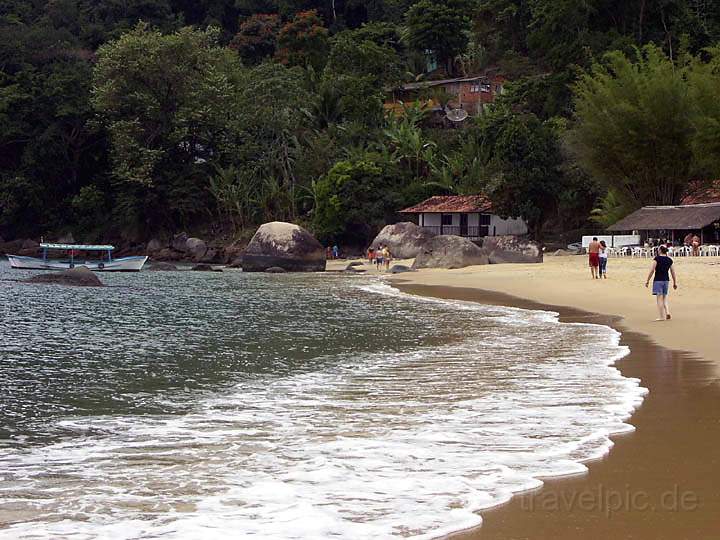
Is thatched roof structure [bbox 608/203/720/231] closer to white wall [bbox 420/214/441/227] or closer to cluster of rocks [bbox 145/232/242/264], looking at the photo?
white wall [bbox 420/214/441/227]

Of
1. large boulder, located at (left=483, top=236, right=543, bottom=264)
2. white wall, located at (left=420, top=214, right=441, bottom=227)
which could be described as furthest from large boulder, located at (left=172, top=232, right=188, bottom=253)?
large boulder, located at (left=483, top=236, right=543, bottom=264)

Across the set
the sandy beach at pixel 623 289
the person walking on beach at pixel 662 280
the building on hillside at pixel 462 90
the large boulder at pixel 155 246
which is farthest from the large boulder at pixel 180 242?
the person walking on beach at pixel 662 280

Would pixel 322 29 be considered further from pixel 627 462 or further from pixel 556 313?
pixel 627 462

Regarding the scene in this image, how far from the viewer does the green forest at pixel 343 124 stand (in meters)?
45.8

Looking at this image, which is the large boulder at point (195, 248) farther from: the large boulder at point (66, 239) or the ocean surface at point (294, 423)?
the ocean surface at point (294, 423)

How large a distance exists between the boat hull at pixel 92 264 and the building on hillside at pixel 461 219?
55.8 feet

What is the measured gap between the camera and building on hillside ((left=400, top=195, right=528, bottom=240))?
54.2m

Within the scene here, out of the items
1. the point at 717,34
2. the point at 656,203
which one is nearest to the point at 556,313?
the point at 656,203

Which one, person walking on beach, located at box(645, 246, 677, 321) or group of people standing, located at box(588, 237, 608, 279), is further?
group of people standing, located at box(588, 237, 608, 279)

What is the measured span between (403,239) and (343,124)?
1685cm

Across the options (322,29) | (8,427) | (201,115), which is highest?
(322,29)

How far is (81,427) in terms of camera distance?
915cm

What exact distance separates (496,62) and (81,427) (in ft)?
225

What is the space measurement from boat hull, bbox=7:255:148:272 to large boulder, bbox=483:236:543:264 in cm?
1873
